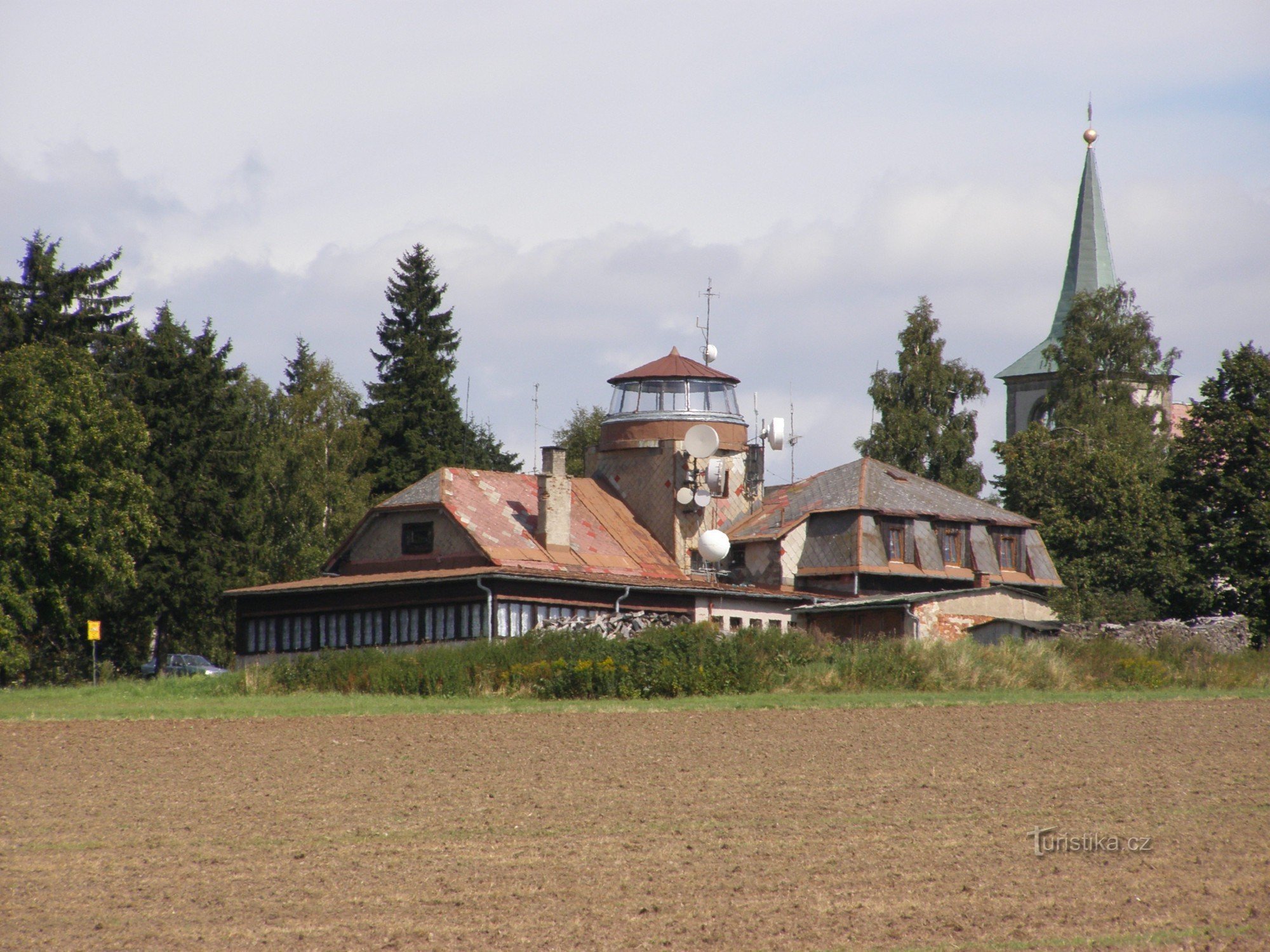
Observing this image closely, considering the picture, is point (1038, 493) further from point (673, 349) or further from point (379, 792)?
A: point (379, 792)

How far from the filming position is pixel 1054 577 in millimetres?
56406

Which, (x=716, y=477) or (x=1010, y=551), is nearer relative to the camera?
(x=716, y=477)

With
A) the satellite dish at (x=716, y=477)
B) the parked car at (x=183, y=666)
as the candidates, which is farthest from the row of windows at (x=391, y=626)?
the parked car at (x=183, y=666)

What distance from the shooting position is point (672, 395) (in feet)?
178

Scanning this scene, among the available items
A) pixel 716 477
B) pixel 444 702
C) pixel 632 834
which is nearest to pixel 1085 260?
pixel 716 477

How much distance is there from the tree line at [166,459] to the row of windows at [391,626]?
5571 mm

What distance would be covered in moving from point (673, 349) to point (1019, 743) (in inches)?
1190

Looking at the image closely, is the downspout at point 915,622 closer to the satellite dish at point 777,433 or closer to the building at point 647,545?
the building at point 647,545

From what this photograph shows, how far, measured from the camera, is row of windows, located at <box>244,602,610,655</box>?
44469mm

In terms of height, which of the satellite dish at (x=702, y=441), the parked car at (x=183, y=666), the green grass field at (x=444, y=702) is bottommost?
the green grass field at (x=444, y=702)

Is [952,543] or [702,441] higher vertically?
[702,441]

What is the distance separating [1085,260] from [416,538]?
210 feet

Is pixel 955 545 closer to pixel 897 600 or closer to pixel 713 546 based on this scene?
pixel 897 600

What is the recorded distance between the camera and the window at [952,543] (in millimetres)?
53750
